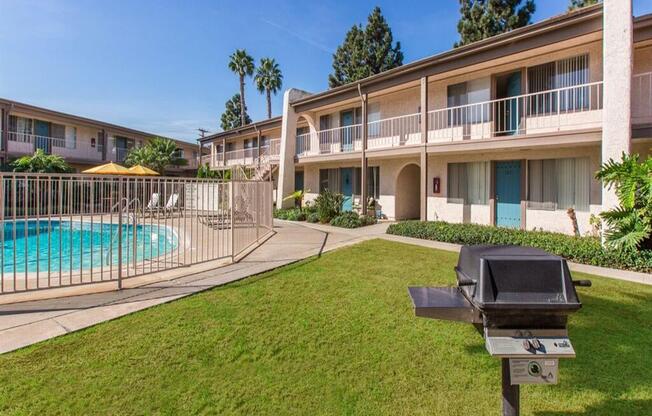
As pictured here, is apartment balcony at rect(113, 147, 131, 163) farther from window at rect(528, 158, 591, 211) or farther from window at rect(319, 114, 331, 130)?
window at rect(528, 158, 591, 211)

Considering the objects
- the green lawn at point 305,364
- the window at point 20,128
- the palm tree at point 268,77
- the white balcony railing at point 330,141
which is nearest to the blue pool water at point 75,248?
the green lawn at point 305,364

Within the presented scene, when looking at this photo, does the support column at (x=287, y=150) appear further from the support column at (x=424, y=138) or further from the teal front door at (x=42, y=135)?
the teal front door at (x=42, y=135)

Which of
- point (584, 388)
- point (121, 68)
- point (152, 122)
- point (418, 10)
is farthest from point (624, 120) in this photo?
point (152, 122)

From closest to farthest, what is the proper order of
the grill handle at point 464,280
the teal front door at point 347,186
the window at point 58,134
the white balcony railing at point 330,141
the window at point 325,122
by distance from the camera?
the grill handle at point 464,280 < the white balcony railing at point 330,141 < the teal front door at point 347,186 < the window at point 325,122 < the window at point 58,134

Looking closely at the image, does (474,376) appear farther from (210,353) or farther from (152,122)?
(152,122)

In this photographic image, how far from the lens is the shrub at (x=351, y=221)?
15.1 metres

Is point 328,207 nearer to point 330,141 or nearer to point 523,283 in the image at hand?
point 330,141

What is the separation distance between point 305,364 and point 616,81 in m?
10.6

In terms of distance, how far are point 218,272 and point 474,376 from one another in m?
5.39

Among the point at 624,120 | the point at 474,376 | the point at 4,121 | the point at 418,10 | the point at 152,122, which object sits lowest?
the point at 474,376

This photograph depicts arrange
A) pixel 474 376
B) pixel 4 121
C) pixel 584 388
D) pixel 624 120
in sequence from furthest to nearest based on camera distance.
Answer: pixel 4 121
pixel 624 120
pixel 474 376
pixel 584 388

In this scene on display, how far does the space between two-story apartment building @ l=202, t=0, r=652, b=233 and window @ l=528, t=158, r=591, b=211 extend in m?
0.03

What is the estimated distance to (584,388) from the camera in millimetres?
3393

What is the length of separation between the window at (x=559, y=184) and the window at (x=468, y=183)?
1.67 meters
